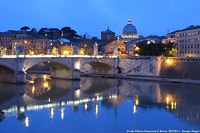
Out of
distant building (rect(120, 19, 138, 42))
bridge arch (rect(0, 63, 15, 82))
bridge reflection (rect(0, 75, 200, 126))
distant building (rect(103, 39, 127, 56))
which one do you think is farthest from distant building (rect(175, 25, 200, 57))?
distant building (rect(120, 19, 138, 42))

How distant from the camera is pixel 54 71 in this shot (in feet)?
158

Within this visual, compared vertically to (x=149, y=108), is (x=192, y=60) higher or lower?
higher

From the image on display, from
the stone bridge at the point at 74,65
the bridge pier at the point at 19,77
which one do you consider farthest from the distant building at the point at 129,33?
the bridge pier at the point at 19,77

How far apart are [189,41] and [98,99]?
127 ft

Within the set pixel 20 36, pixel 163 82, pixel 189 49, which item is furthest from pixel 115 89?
pixel 20 36

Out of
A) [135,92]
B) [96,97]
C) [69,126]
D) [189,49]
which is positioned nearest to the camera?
[69,126]

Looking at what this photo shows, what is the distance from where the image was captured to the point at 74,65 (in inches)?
1721

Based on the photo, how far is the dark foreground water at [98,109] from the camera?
62.1ft

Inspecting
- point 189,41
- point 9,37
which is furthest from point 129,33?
point 189,41

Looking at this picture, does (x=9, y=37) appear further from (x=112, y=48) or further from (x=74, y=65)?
(x=74, y=65)

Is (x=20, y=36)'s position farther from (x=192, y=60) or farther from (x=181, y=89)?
(x=181, y=89)

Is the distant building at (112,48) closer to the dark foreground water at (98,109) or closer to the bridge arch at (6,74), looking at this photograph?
the bridge arch at (6,74)

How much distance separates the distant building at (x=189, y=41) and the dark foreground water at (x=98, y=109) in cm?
2737

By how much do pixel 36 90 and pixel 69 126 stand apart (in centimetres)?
1545
